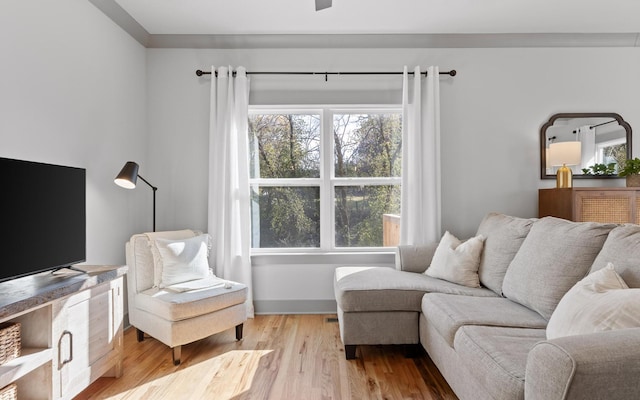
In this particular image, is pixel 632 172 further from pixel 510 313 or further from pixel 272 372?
pixel 272 372

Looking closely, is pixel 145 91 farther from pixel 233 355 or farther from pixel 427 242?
pixel 427 242

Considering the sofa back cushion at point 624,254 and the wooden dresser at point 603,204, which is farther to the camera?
the wooden dresser at point 603,204

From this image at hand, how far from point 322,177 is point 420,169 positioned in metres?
0.93

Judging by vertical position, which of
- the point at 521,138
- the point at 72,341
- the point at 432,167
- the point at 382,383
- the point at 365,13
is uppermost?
the point at 365,13

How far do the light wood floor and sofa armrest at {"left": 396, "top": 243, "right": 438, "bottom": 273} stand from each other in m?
0.68

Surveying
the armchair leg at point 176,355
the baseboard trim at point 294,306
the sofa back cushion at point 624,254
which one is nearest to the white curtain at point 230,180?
the baseboard trim at point 294,306

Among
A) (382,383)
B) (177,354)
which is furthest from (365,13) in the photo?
(177,354)

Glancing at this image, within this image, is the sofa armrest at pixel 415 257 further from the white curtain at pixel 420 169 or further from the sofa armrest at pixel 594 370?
the sofa armrest at pixel 594 370

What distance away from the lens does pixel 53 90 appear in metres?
2.29

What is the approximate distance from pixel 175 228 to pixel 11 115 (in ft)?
5.64

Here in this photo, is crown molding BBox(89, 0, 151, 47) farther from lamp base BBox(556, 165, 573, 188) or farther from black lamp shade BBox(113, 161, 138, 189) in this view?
lamp base BBox(556, 165, 573, 188)

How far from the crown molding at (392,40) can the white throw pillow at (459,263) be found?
1919mm

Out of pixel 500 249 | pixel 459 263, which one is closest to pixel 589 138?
pixel 500 249

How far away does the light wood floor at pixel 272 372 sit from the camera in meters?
2.09
